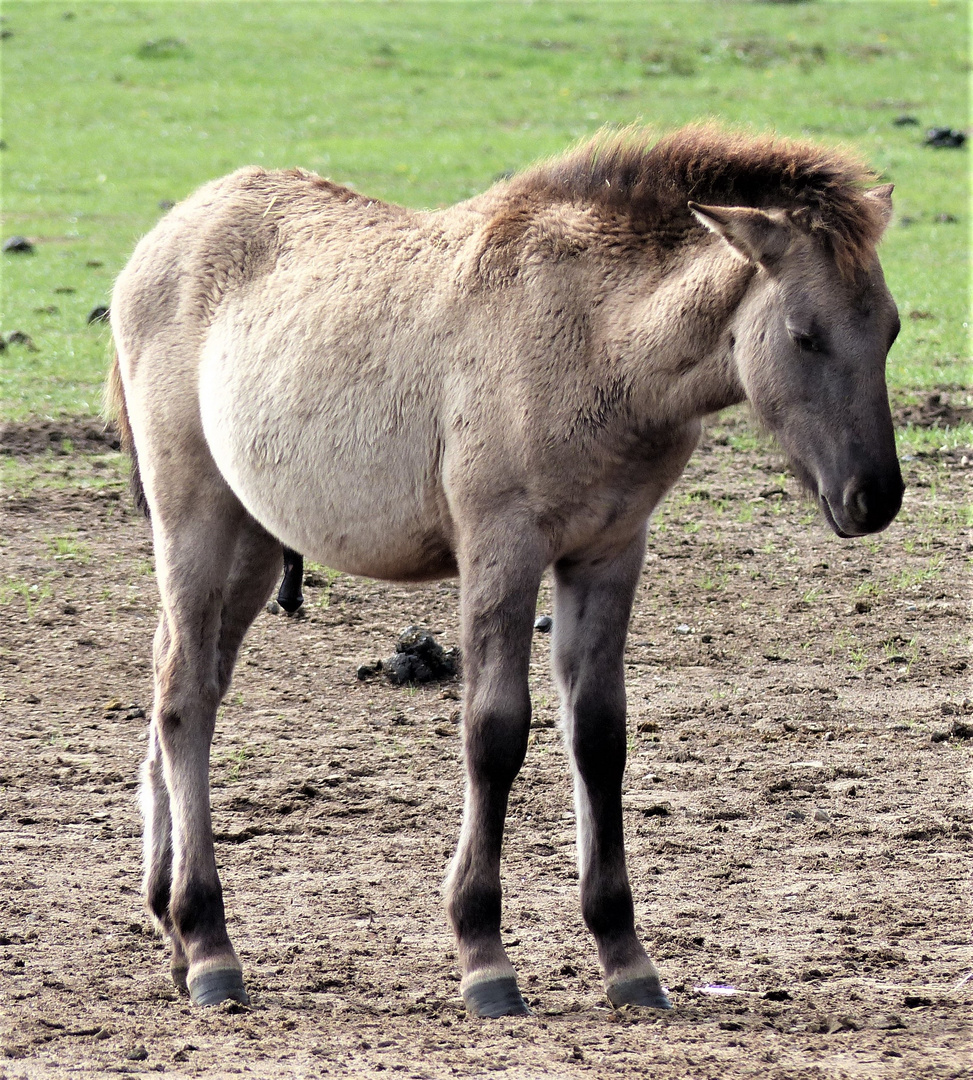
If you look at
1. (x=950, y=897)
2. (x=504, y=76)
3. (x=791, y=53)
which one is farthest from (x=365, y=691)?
(x=791, y=53)

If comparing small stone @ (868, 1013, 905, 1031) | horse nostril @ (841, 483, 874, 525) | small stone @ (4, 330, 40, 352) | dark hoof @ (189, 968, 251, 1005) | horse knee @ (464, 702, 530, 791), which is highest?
horse nostril @ (841, 483, 874, 525)

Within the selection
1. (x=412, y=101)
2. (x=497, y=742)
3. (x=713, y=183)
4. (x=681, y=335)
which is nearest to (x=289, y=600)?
(x=497, y=742)

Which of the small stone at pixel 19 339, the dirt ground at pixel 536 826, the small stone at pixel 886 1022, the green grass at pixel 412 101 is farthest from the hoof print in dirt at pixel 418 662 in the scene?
the small stone at pixel 19 339

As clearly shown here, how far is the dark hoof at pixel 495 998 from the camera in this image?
13.2 feet

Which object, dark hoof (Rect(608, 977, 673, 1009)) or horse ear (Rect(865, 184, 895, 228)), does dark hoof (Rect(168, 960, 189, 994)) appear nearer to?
dark hoof (Rect(608, 977, 673, 1009))

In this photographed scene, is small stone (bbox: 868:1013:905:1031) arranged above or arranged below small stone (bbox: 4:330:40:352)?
above

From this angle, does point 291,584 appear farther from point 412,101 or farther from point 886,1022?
point 412,101

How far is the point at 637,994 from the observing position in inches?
166

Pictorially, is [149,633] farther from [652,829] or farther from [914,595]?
[914,595]

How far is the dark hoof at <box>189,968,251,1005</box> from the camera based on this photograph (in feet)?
14.1

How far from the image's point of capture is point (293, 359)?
4.53 metres

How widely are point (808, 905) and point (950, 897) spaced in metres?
0.49

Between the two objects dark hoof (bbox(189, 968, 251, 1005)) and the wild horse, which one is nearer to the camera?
the wild horse

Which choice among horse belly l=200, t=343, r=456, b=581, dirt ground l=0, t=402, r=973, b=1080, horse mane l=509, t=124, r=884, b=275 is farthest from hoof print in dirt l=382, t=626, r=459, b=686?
horse mane l=509, t=124, r=884, b=275
